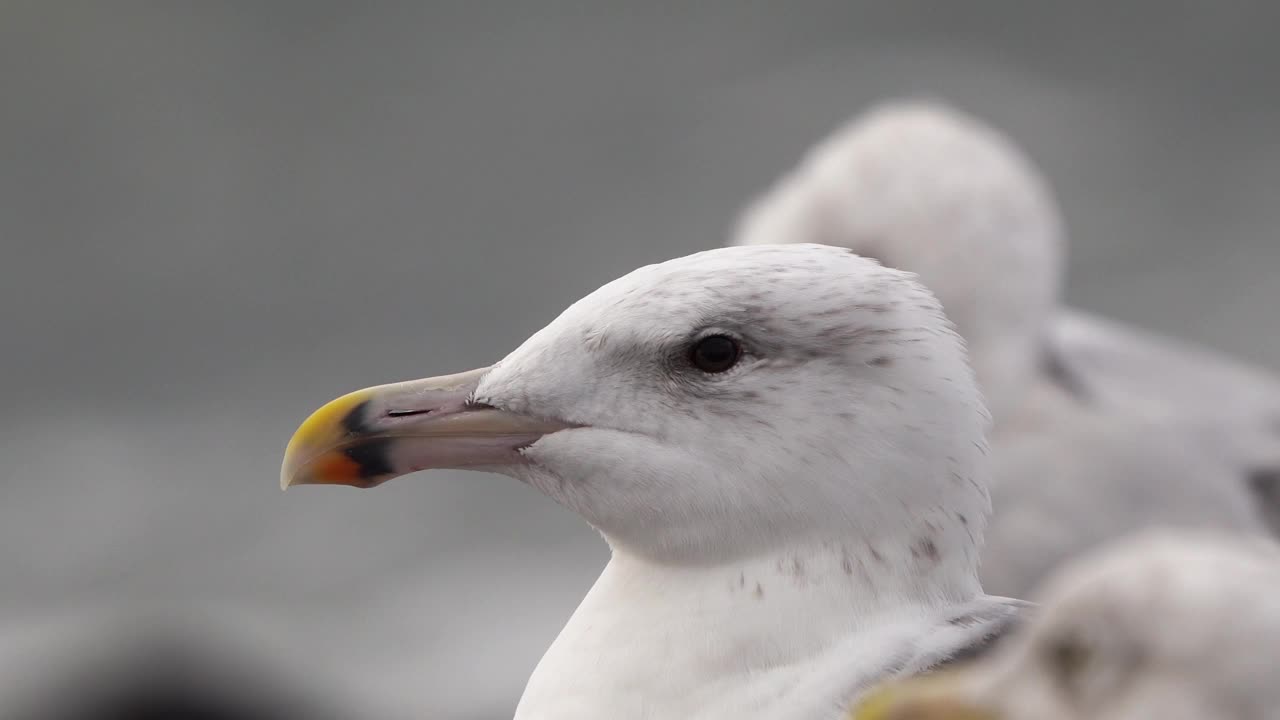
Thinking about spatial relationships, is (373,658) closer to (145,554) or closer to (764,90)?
(145,554)

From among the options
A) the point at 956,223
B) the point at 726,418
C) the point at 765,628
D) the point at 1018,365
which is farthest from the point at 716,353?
the point at 1018,365

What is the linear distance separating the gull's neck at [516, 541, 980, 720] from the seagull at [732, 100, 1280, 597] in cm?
179

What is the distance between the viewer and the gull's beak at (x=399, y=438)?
6.55 feet

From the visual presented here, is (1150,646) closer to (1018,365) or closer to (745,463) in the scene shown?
(745,463)

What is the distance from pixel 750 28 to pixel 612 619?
5.37m

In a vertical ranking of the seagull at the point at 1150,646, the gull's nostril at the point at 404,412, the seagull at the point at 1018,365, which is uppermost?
the seagull at the point at 1018,365

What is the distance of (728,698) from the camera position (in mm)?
1875

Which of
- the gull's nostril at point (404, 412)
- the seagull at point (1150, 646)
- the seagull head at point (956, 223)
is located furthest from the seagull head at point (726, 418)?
the seagull head at point (956, 223)

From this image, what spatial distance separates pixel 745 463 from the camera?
1.93 metres

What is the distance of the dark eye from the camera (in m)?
1.95

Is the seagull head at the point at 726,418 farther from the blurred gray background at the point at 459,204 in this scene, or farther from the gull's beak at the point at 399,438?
the blurred gray background at the point at 459,204

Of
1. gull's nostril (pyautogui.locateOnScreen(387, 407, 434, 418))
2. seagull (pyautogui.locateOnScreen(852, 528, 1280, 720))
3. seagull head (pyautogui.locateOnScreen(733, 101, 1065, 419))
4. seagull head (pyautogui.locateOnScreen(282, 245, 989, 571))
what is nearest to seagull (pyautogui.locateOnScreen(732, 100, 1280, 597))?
seagull head (pyautogui.locateOnScreen(733, 101, 1065, 419))

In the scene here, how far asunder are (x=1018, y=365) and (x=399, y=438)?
2.23 m

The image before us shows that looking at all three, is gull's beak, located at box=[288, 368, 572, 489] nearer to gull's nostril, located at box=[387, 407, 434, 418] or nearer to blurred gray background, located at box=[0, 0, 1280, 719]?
gull's nostril, located at box=[387, 407, 434, 418]
